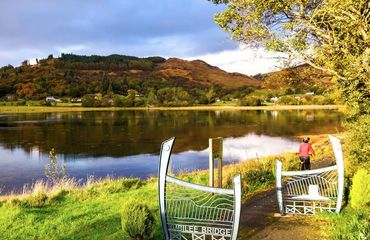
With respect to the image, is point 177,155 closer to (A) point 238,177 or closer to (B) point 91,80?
(A) point 238,177

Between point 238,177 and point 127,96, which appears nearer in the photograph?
point 238,177

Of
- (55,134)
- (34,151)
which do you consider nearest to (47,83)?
(55,134)

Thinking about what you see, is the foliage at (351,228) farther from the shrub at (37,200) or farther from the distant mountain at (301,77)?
the shrub at (37,200)

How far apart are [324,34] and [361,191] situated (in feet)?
16.5

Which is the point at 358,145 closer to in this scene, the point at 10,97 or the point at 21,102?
the point at 21,102

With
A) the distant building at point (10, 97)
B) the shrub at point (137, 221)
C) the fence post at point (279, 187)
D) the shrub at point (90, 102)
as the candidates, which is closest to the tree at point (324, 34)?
the fence post at point (279, 187)

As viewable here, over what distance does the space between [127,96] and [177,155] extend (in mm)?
121230

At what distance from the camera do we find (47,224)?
10312 mm

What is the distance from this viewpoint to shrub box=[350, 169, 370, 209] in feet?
30.7

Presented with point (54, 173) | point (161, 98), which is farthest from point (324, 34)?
point (161, 98)

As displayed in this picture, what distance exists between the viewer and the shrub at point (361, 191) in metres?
9.34

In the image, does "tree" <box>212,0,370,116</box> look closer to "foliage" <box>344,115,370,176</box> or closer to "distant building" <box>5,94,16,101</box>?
"foliage" <box>344,115,370,176</box>

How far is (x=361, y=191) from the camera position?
9391 mm

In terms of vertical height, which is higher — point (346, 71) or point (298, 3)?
point (298, 3)
